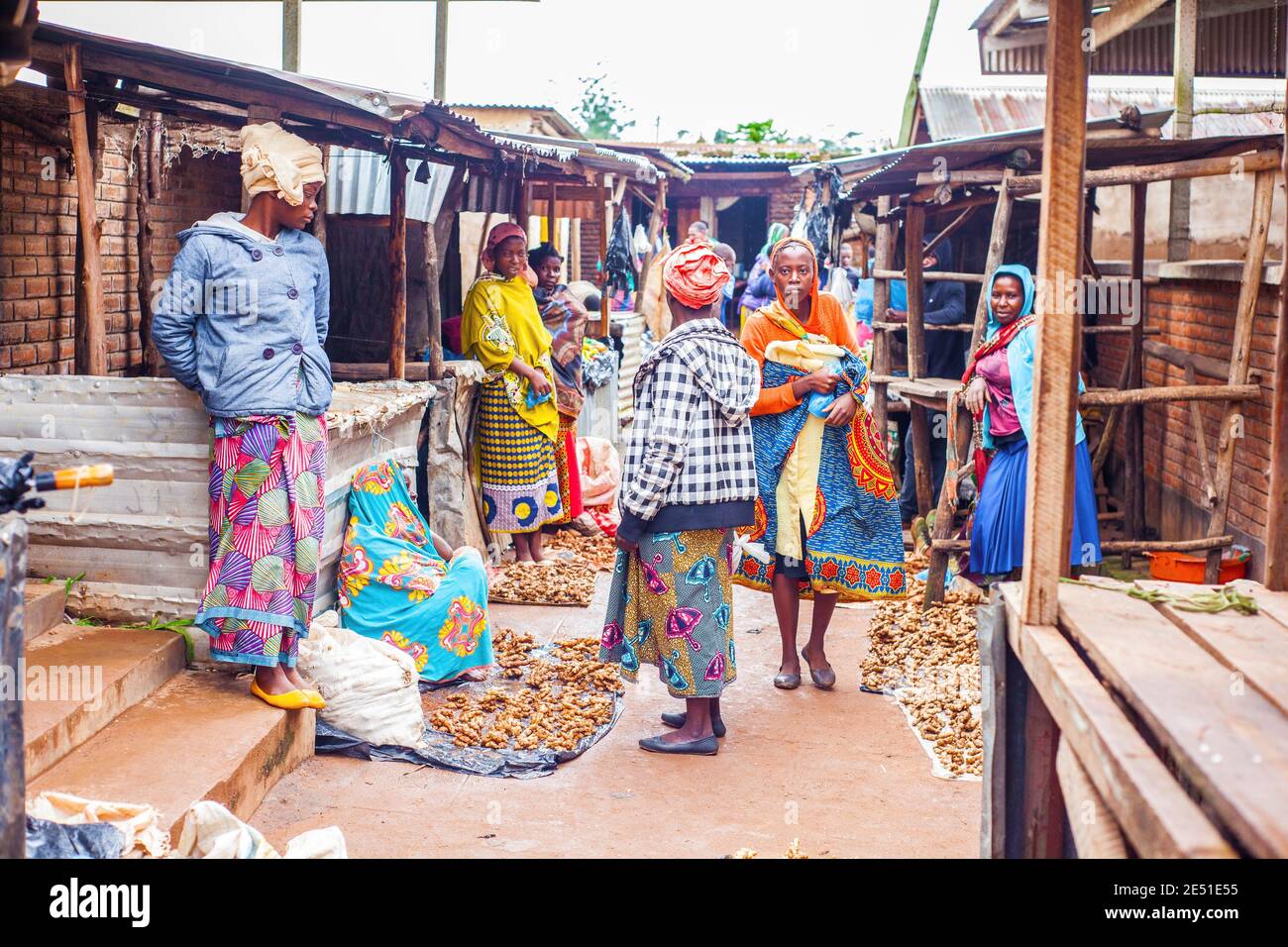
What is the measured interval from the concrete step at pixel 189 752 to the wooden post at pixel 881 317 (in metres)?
5.37

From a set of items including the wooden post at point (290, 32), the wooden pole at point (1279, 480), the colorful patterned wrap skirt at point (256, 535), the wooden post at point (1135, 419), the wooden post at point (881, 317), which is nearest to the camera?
the wooden pole at point (1279, 480)

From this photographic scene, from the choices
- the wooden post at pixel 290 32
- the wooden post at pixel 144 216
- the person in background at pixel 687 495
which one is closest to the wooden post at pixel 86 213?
the wooden post at pixel 144 216

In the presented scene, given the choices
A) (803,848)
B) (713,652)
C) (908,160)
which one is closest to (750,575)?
(713,652)

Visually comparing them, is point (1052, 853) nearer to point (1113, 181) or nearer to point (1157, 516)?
point (1113, 181)

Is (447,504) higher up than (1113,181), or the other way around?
(1113,181)

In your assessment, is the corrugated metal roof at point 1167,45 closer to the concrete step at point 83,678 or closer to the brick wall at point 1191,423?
the brick wall at point 1191,423

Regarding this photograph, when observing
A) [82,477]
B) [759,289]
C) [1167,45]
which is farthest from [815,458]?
[1167,45]

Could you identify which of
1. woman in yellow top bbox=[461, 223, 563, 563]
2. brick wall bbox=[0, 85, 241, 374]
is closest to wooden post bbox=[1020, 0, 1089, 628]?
brick wall bbox=[0, 85, 241, 374]

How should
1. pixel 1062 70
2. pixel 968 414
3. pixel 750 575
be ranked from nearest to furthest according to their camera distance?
pixel 1062 70, pixel 750 575, pixel 968 414

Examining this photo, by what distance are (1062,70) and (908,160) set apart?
502 centimetres

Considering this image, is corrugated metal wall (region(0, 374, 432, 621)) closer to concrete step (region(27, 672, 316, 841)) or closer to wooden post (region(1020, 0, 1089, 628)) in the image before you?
concrete step (region(27, 672, 316, 841))

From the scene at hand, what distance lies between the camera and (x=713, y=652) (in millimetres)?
4910

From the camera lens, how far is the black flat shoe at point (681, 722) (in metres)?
5.15

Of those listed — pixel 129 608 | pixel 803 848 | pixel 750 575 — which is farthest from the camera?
pixel 750 575
